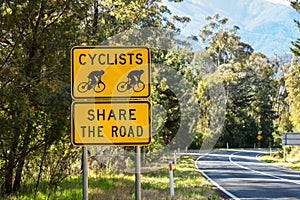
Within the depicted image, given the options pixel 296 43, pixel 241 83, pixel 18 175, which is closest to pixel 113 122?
pixel 18 175

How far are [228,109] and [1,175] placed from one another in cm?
5302

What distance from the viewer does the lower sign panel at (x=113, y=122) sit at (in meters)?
4.85

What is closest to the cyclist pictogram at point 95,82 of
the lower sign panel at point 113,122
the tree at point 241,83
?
the lower sign panel at point 113,122

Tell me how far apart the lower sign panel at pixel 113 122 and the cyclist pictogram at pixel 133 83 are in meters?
0.14

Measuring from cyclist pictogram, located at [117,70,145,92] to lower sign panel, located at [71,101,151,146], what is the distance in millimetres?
142

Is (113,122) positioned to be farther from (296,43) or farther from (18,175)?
(296,43)

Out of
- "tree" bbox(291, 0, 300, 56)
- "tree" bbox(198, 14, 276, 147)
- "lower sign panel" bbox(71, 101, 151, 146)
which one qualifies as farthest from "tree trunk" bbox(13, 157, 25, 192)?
"tree" bbox(198, 14, 276, 147)

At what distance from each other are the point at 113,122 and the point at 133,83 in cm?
44

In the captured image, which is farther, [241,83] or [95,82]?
[241,83]

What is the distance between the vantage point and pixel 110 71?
16.2 feet

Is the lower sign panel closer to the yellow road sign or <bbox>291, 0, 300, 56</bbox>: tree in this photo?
the yellow road sign

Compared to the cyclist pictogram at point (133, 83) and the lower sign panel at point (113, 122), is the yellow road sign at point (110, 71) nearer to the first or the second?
the cyclist pictogram at point (133, 83)

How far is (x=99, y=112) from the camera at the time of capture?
192 inches

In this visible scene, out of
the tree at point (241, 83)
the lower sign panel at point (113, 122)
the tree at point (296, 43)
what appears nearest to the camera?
the lower sign panel at point (113, 122)
